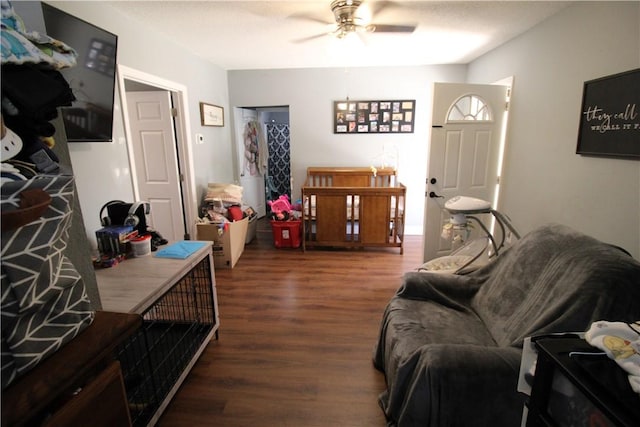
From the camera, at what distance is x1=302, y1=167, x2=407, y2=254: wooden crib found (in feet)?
12.4

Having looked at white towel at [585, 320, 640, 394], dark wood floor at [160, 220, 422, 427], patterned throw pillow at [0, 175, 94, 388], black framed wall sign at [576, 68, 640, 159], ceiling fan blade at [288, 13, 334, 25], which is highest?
ceiling fan blade at [288, 13, 334, 25]

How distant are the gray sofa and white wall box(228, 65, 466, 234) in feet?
9.74

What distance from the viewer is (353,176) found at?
15.3ft

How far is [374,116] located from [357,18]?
2210 millimetres

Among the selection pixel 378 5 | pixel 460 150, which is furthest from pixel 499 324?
pixel 378 5

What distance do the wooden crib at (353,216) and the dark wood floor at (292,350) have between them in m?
0.40

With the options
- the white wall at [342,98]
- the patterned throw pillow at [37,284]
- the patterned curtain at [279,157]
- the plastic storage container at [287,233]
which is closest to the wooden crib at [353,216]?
the plastic storage container at [287,233]

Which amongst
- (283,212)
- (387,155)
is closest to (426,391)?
(283,212)

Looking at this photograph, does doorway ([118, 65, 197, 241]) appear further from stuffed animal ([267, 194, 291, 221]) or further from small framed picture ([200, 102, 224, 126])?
stuffed animal ([267, 194, 291, 221])

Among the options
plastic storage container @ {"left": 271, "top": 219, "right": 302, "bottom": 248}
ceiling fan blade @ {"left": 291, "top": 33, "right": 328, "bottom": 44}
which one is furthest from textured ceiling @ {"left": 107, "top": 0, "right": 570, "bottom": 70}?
plastic storage container @ {"left": 271, "top": 219, "right": 302, "bottom": 248}

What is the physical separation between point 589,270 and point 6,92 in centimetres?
204

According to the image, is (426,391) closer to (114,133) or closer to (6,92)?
(6,92)

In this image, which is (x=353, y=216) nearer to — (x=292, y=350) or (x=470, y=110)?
(x=470, y=110)

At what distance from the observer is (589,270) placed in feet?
4.23
